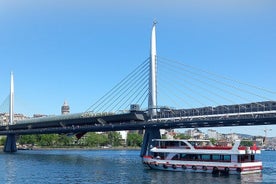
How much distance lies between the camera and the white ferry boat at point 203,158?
5831 cm

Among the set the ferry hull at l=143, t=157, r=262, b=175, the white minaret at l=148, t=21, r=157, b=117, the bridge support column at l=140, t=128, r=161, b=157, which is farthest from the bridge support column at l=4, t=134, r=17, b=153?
the ferry hull at l=143, t=157, r=262, b=175

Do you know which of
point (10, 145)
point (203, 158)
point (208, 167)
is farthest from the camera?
point (10, 145)

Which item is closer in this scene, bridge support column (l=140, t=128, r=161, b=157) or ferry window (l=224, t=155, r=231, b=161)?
ferry window (l=224, t=155, r=231, b=161)

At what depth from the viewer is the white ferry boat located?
191 feet

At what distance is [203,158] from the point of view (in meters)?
61.3

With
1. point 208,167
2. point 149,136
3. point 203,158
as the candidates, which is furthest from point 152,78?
point 208,167

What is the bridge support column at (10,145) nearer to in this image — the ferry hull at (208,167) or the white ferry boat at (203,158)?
the white ferry boat at (203,158)

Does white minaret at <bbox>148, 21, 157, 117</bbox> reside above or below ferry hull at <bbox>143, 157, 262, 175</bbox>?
above

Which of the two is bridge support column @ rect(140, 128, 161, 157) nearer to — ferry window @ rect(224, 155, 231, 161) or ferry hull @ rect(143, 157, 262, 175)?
ferry hull @ rect(143, 157, 262, 175)

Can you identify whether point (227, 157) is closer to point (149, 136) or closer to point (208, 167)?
point (208, 167)

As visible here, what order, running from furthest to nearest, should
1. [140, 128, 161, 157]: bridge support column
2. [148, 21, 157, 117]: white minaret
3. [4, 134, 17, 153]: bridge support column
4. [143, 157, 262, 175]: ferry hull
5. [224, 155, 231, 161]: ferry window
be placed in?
[4, 134, 17, 153]: bridge support column < [140, 128, 161, 157]: bridge support column < [148, 21, 157, 117]: white minaret < [224, 155, 231, 161]: ferry window < [143, 157, 262, 175]: ferry hull

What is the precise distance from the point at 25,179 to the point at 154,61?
42041 mm

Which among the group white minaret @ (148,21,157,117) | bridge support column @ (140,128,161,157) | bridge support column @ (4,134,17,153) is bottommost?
bridge support column @ (4,134,17,153)

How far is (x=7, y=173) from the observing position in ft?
206
